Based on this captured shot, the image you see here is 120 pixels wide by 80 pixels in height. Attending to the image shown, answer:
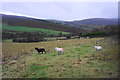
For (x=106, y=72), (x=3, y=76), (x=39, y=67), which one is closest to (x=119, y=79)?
(x=106, y=72)

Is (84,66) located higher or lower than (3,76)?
higher

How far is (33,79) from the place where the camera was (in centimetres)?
860

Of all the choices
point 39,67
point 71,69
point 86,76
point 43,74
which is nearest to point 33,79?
point 43,74

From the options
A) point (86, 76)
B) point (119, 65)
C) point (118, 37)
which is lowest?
point (86, 76)

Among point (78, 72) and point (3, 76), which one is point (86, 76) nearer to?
point (78, 72)

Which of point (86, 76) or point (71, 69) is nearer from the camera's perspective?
point (86, 76)

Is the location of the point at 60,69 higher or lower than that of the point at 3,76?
higher

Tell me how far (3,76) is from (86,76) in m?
6.05

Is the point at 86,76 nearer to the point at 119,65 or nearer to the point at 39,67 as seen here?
the point at 119,65

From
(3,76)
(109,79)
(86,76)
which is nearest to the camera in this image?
(109,79)

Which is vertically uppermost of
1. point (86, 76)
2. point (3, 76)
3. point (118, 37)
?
point (118, 37)

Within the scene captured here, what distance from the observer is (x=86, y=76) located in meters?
7.81

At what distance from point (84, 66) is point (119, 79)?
316cm

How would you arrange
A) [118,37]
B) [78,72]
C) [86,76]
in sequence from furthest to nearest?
[78,72] < [86,76] < [118,37]
